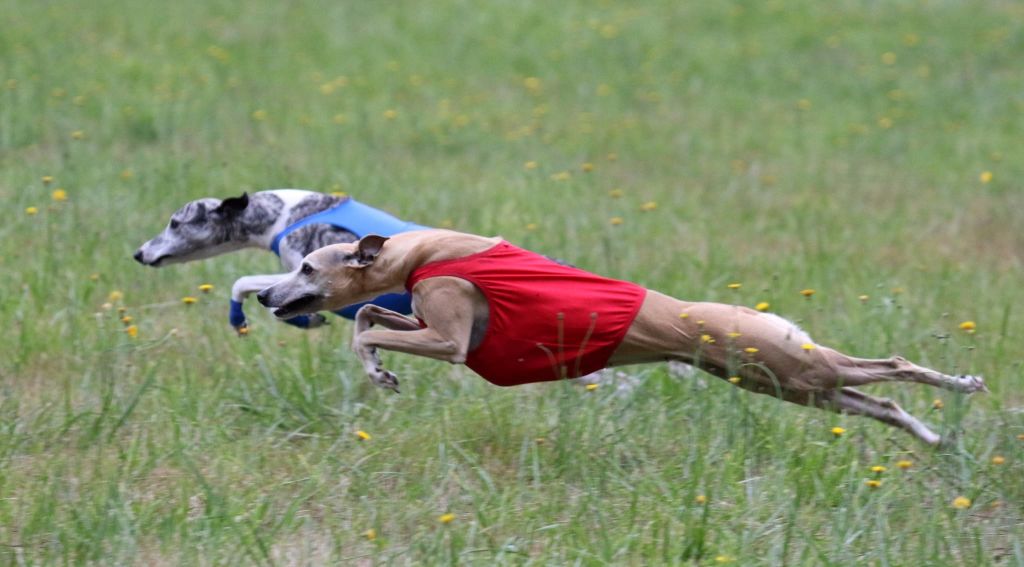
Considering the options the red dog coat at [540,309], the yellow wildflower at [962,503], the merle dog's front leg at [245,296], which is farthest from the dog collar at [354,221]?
the yellow wildflower at [962,503]

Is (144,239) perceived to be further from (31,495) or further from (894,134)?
(894,134)

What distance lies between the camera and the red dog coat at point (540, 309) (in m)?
4.75

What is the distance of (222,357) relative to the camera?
604cm

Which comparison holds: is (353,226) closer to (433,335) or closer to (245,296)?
(245,296)

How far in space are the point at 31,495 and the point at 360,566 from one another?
121 cm

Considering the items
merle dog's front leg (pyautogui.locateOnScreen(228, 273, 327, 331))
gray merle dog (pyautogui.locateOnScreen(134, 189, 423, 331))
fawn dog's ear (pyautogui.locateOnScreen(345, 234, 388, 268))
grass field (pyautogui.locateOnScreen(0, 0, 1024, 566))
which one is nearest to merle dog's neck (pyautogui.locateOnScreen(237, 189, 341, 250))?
gray merle dog (pyautogui.locateOnScreen(134, 189, 423, 331))

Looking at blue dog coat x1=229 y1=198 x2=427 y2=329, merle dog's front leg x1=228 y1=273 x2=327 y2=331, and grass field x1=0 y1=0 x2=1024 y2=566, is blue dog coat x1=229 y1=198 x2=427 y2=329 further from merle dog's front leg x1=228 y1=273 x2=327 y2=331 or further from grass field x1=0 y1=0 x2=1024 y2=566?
grass field x1=0 y1=0 x2=1024 y2=566

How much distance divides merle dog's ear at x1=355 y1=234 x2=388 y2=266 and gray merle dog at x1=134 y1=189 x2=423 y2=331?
78cm

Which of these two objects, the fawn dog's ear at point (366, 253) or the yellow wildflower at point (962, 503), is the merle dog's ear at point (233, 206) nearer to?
the fawn dog's ear at point (366, 253)

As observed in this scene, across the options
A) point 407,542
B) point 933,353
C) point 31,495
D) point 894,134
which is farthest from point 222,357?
point 894,134

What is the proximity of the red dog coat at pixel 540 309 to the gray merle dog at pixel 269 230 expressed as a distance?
880 millimetres

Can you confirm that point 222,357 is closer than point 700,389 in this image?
No

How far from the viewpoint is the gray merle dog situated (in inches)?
227

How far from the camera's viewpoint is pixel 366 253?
4816 millimetres
